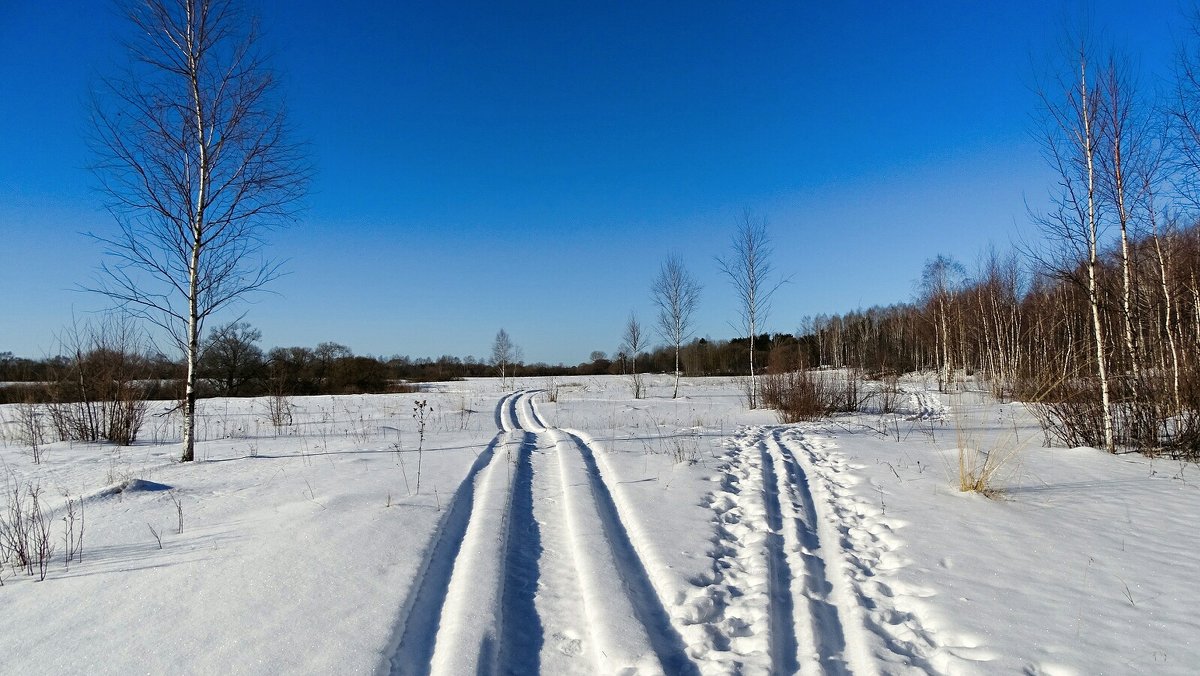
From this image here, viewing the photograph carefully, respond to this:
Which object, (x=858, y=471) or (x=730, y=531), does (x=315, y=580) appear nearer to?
(x=730, y=531)

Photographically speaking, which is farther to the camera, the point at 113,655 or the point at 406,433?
the point at 406,433


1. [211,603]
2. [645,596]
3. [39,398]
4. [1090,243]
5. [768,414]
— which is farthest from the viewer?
[768,414]

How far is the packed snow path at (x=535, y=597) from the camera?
2.68m

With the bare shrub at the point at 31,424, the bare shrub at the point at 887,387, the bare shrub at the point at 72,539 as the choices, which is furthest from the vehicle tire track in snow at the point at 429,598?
the bare shrub at the point at 887,387

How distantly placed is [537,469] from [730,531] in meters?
3.35

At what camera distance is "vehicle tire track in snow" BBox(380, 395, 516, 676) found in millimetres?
2646

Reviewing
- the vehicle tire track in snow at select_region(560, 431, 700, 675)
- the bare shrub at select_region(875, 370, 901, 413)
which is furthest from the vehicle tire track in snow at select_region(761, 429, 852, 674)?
the bare shrub at select_region(875, 370, 901, 413)

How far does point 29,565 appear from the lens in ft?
11.9

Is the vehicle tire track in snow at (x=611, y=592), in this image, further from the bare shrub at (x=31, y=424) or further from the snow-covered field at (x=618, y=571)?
the bare shrub at (x=31, y=424)

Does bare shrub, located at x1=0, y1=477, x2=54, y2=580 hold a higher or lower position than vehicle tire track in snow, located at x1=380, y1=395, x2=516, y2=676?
higher

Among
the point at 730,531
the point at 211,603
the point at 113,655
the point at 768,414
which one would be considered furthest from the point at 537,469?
the point at 768,414

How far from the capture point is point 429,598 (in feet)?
10.9

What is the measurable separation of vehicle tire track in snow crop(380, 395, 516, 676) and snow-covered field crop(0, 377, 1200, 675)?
0.7 inches

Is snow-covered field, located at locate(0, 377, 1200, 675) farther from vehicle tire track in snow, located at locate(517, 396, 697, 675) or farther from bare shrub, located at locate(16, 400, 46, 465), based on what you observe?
bare shrub, located at locate(16, 400, 46, 465)
